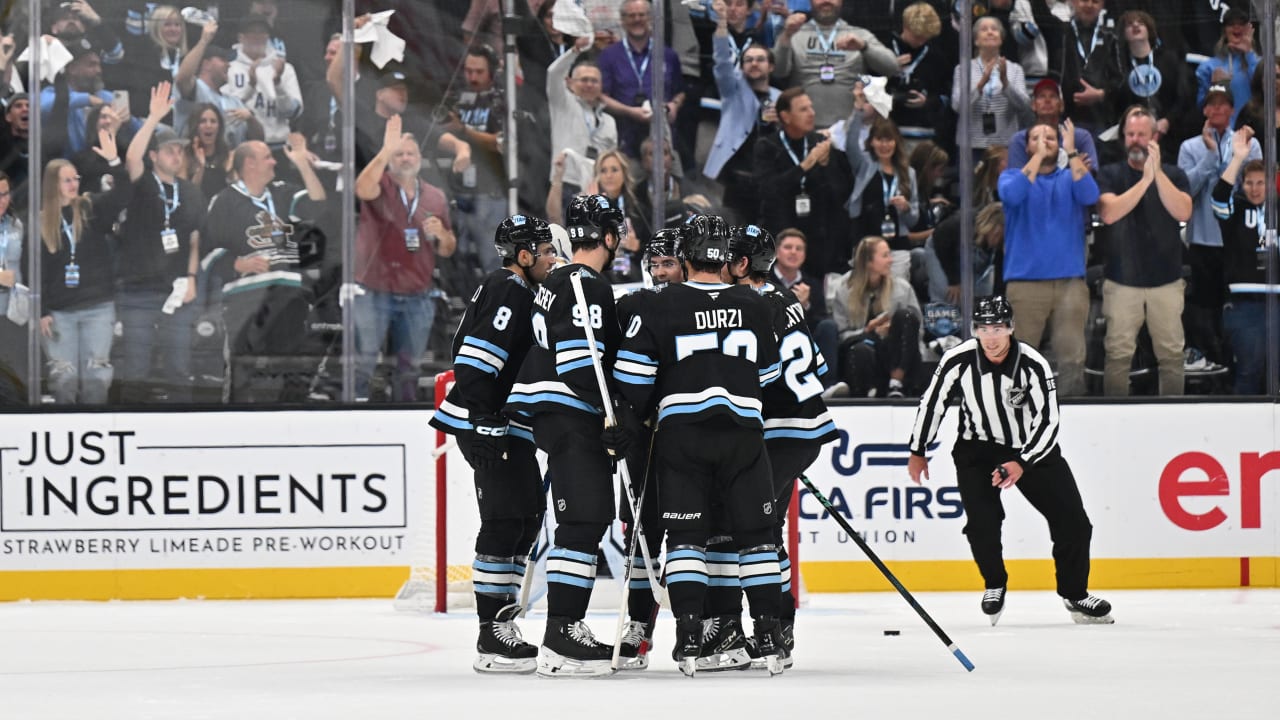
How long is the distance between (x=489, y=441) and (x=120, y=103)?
194 inches

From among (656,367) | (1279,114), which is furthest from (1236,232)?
(656,367)

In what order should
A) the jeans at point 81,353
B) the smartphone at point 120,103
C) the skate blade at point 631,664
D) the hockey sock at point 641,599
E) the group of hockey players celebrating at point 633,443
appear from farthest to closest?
the smartphone at point 120,103 < the jeans at point 81,353 < the hockey sock at point 641,599 < the skate blade at point 631,664 < the group of hockey players celebrating at point 633,443

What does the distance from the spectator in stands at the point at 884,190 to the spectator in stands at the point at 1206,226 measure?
1518 millimetres

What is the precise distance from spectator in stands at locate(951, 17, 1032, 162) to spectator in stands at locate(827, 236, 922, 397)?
2.68 feet

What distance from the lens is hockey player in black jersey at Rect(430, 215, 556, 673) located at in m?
5.86

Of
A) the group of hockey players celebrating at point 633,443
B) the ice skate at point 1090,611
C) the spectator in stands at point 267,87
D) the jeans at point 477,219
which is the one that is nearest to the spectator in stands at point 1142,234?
the ice skate at point 1090,611

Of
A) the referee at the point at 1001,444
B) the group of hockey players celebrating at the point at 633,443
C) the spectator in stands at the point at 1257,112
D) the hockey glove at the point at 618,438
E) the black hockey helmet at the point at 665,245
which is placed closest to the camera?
the hockey glove at the point at 618,438

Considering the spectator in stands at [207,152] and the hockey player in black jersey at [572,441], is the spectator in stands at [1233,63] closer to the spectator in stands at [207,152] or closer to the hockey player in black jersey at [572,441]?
the spectator in stands at [207,152]

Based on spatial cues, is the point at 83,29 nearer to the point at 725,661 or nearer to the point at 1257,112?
the point at 725,661

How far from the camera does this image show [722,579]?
5.72m

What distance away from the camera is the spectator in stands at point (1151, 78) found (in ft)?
33.1

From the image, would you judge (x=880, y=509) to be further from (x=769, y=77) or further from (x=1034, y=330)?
(x=769, y=77)

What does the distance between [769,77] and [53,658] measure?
537 centimetres

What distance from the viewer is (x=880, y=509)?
923 centimetres
